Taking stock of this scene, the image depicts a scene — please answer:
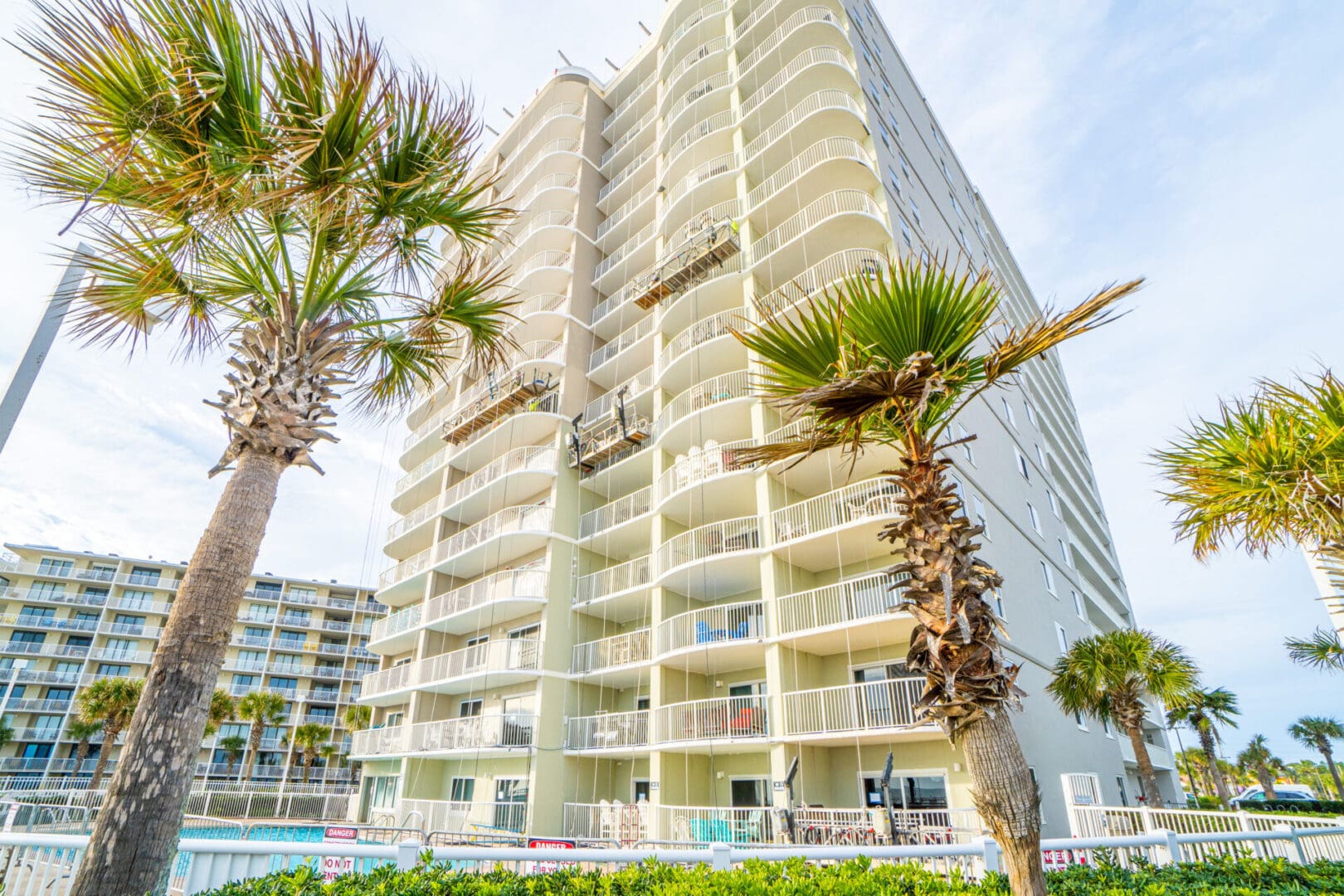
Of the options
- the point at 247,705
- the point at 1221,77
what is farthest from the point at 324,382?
the point at 247,705

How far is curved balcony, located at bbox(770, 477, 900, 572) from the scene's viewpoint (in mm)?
12656

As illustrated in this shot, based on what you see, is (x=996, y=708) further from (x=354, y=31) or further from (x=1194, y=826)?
(x=1194, y=826)

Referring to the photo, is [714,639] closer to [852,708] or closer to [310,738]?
[852,708]

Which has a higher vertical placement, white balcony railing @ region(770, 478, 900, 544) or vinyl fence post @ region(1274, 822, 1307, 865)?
white balcony railing @ region(770, 478, 900, 544)

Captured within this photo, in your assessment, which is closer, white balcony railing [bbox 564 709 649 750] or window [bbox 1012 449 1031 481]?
white balcony railing [bbox 564 709 649 750]

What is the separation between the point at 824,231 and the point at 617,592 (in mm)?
11465

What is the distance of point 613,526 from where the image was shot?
1845 centimetres

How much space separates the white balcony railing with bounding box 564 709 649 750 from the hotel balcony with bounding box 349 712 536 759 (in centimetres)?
116

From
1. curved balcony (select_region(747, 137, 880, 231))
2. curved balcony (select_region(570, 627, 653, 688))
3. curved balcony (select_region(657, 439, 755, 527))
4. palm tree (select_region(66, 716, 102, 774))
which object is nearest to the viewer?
curved balcony (select_region(657, 439, 755, 527))

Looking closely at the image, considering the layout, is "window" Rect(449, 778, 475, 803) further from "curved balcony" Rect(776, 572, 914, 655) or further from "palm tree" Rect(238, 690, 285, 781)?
"palm tree" Rect(238, 690, 285, 781)

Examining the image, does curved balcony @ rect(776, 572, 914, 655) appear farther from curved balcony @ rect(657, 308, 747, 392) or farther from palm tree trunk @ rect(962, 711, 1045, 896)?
palm tree trunk @ rect(962, 711, 1045, 896)

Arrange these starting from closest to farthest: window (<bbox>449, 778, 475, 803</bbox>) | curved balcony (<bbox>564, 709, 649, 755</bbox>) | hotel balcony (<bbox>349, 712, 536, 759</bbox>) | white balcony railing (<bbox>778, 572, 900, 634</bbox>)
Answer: white balcony railing (<bbox>778, 572, 900, 634</bbox>), curved balcony (<bbox>564, 709, 649, 755</bbox>), hotel balcony (<bbox>349, 712, 536, 759</bbox>), window (<bbox>449, 778, 475, 803</bbox>)

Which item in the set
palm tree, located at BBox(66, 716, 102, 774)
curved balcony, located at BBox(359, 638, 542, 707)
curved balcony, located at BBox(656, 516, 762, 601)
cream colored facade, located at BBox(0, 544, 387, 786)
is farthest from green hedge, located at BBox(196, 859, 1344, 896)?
palm tree, located at BBox(66, 716, 102, 774)

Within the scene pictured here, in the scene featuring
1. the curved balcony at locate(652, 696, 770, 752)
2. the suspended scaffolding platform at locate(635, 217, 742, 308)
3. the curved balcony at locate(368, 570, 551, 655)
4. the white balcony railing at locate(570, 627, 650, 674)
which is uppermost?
the suspended scaffolding platform at locate(635, 217, 742, 308)
